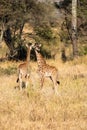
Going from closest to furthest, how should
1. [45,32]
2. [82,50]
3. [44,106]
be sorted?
1. [44,106]
2. [45,32]
3. [82,50]

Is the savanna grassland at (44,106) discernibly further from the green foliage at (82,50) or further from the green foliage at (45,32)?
the green foliage at (82,50)

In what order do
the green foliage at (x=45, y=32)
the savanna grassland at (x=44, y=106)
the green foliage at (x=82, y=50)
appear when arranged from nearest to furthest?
1. the savanna grassland at (x=44, y=106)
2. the green foliage at (x=45, y=32)
3. the green foliage at (x=82, y=50)

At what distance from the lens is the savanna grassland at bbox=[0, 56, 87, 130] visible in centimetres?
908

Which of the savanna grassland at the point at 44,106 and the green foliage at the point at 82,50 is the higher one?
the savanna grassland at the point at 44,106

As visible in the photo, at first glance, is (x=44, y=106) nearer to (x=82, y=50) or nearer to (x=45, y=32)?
(x=45, y=32)

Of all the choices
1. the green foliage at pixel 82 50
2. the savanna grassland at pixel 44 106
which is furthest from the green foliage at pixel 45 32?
the savanna grassland at pixel 44 106

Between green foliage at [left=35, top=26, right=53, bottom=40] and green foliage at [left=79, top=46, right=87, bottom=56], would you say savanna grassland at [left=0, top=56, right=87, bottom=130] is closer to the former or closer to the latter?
green foliage at [left=35, top=26, right=53, bottom=40]

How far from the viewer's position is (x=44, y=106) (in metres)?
10.6

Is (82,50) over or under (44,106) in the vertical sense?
under

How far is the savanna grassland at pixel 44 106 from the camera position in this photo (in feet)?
29.8

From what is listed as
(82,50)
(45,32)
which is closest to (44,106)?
(45,32)

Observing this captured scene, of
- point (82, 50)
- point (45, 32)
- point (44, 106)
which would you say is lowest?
point (82, 50)

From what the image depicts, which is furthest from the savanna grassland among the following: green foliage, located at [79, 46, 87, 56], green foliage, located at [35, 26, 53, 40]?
green foliage, located at [79, 46, 87, 56]

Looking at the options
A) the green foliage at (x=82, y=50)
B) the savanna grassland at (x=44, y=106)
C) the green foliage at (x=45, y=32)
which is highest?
the savanna grassland at (x=44, y=106)
